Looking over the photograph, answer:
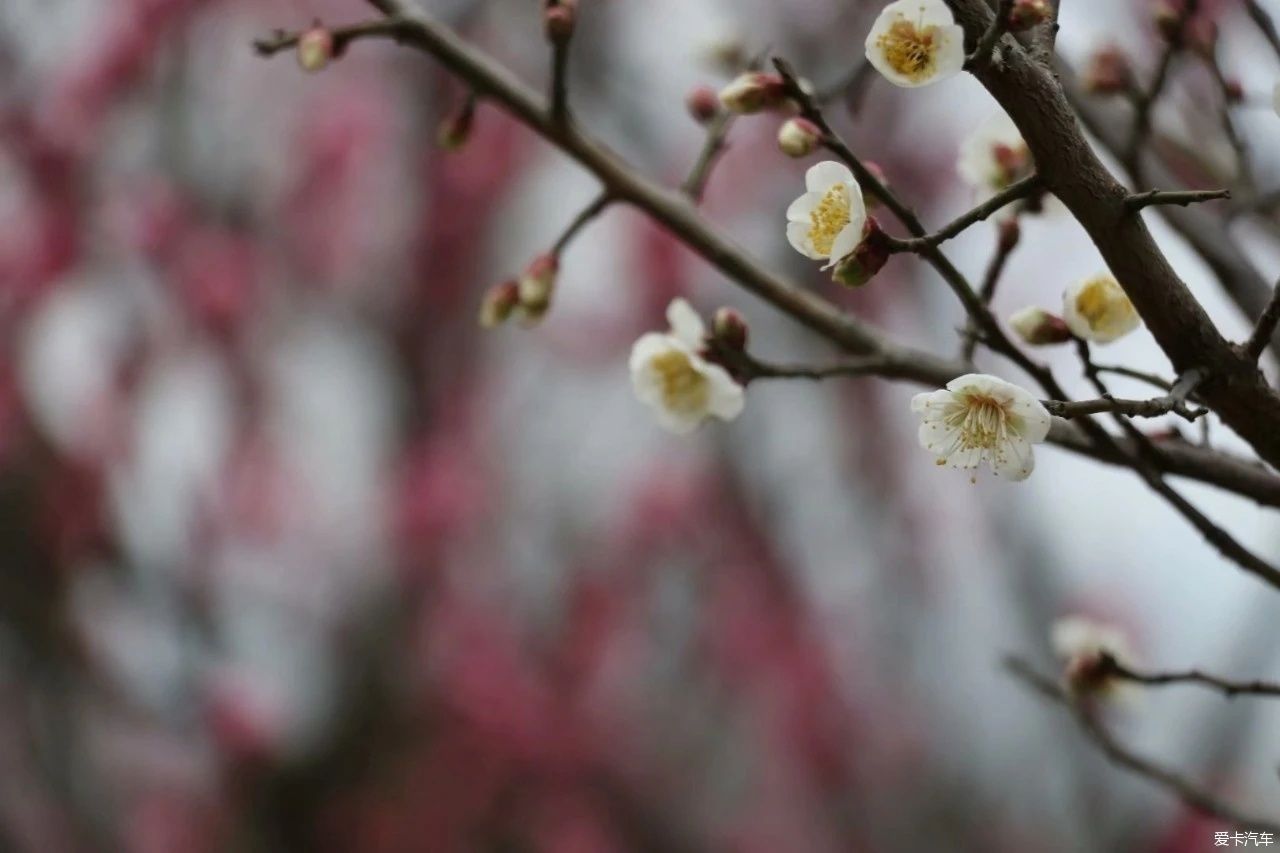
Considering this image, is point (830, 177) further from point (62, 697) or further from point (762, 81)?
point (62, 697)

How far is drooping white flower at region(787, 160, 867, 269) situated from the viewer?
0.70 metres

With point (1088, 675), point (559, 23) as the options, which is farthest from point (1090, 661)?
point (559, 23)

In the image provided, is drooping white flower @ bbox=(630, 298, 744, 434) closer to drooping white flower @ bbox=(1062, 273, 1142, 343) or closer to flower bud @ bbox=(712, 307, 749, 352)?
flower bud @ bbox=(712, 307, 749, 352)

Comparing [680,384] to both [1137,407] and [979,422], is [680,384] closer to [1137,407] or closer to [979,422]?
[979,422]

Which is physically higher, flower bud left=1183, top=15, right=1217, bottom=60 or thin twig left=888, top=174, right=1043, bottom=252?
flower bud left=1183, top=15, right=1217, bottom=60

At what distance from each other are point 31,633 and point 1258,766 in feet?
10.8

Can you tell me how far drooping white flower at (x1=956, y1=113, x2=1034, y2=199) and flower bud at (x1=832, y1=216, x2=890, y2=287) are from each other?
365 mm

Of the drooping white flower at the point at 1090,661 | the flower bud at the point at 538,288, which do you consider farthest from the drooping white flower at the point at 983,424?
the flower bud at the point at 538,288

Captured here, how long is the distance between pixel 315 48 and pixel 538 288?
0.31 m

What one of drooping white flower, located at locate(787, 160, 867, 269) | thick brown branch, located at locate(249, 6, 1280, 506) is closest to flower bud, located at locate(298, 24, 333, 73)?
thick brown branch, located at locate(249, 6, 1280, 506)

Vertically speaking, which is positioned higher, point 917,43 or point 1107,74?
point 1107,74

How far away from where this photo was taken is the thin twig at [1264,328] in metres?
0.62

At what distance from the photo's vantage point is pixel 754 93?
2.79 feet

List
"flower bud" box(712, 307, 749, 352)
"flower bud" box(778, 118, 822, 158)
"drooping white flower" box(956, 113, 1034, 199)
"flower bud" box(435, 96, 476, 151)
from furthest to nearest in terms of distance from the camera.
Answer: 1. "flower bud" box(435, 96, 476, 151)
2. "drooping white flower" box(956, 113, 1034, 199)
3. "flower bud" box(712, 307, 749, 352)
4. "flower bud" box(778, 118, 822, 158)
